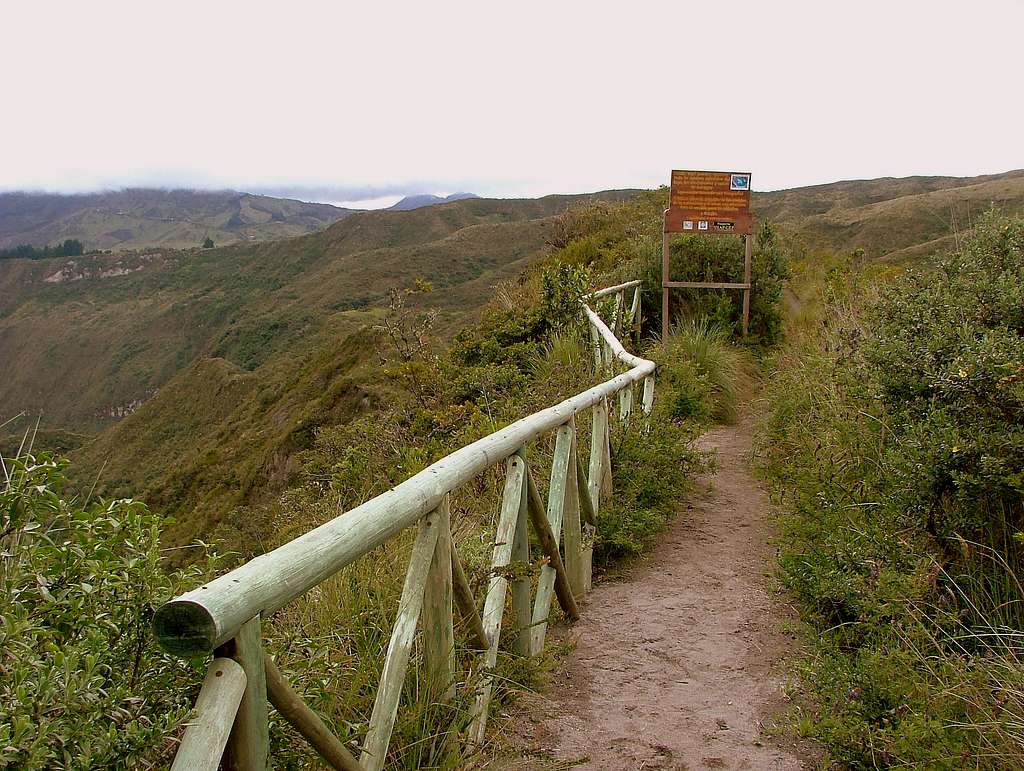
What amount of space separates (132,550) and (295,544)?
315 mm

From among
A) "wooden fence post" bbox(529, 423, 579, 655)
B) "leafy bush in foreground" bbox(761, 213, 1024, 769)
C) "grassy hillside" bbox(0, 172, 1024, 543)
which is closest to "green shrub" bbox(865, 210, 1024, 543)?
"leafy bush in foreground" bbox(761, 213, 1024, 769)

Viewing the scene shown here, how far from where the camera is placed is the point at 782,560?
4.40 m

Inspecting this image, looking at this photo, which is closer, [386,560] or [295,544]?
[295,544]

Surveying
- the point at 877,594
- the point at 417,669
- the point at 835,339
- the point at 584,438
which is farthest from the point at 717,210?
the point at 417,669

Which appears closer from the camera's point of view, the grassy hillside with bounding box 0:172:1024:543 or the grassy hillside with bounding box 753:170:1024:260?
the grassy hillside with bounding box 753:170:1024:260

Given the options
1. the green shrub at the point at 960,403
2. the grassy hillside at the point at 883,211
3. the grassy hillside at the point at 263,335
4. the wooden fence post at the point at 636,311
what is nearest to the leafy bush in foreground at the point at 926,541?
the green shrub at the point at 960,403

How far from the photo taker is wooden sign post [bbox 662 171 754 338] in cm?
1194

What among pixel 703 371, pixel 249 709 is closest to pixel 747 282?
pixel 703 371

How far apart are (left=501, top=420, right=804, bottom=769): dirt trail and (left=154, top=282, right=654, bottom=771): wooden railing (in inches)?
10.6

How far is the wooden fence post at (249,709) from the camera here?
4.87ft

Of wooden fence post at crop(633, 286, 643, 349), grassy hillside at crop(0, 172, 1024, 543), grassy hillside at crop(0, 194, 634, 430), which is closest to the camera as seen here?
wooden fence post at crop(633, 286, 643, 349)

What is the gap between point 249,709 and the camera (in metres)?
1.50

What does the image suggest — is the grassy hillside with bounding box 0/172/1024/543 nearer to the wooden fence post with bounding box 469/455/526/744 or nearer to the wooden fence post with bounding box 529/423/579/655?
the wooden fence post with bounding box 469/455/526/744

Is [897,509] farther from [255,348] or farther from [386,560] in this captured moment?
[255,348]
